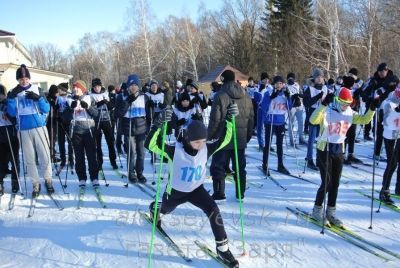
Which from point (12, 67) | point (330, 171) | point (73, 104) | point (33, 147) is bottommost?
point (330, 171)

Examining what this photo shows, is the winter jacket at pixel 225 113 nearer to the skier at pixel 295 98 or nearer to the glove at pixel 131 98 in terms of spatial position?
the glove at pixel 131 98

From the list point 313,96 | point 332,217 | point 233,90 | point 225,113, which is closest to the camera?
point 332,217

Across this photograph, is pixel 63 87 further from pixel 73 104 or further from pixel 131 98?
pixel 131 98

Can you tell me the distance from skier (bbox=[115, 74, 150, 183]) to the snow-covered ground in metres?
0.56

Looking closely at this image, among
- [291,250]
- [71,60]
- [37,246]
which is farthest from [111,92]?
[71,60]

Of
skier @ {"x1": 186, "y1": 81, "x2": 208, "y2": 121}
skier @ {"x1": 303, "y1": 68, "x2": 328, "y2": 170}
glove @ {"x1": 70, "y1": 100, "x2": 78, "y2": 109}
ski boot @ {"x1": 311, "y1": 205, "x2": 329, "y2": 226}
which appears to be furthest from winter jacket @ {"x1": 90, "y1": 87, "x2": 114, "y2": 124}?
ski boot @ {"x1": 311, "y1": 205, "x2": 329, "y2": 226}

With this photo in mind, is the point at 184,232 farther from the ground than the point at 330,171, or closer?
closer

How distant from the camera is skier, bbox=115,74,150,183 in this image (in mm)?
7207

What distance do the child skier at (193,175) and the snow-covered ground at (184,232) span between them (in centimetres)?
43

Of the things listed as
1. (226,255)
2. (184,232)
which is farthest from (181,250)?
(226,255)

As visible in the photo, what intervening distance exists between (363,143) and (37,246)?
32.0 ft

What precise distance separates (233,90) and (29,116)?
351 cm

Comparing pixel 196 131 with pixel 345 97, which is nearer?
pixel 196 131

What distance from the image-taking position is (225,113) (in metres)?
5.68
